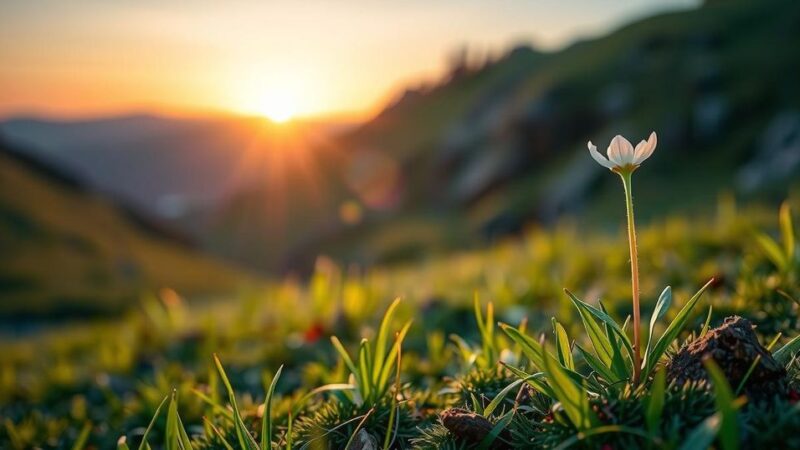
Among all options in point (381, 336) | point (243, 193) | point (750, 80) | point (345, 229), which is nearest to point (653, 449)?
point (381, 336)

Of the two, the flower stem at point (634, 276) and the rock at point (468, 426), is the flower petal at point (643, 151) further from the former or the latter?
the rock at point (468, 426)

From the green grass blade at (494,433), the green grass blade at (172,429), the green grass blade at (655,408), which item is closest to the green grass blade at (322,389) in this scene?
the green grass blade at (172,429)

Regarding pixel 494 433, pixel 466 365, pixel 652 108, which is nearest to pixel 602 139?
pixel 652 108

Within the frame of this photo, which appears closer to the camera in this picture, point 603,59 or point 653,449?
point 653,449

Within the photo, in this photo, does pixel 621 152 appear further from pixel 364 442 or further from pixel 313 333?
pixel 313 333

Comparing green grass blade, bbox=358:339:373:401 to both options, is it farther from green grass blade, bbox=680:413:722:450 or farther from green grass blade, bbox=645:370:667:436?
green grass blade, bbox=680:413:722:450

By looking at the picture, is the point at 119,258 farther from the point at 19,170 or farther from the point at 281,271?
the point at 281,271

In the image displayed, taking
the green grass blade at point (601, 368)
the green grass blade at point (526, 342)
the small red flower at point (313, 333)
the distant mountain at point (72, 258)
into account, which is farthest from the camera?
the distant mountain at point (72, 258)
